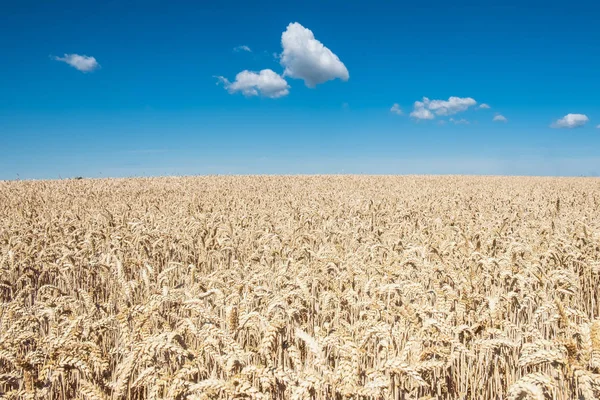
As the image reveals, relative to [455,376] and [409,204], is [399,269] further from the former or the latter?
Result: [409,204]

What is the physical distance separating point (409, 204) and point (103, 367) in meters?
11.8

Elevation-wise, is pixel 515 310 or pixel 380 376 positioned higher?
pixel 380 376

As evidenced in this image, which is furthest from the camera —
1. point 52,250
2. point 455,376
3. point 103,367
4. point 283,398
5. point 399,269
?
point 52,250

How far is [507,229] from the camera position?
812 cm

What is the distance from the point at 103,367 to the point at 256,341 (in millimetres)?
1560

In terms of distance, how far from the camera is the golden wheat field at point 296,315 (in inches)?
82.3

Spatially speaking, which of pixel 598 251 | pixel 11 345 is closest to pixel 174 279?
pixel 11 345

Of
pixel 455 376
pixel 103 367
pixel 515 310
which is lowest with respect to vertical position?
pixel 455 376

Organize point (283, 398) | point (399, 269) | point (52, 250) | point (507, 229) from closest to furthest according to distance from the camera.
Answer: point (283, 398) → point (399, 269) → point (52, 250) → point (507, 229)

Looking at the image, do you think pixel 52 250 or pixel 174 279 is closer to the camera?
pixel 174 279

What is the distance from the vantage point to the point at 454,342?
2326mm

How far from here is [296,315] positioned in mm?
3326

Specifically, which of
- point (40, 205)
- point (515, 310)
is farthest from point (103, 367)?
point (40, 205)

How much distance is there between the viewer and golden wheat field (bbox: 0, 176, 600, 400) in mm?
2090
